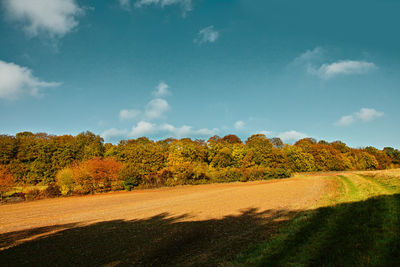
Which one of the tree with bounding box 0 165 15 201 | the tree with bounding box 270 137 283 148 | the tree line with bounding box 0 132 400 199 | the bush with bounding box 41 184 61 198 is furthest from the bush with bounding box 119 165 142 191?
the tree with bounding box 270 137 283 148

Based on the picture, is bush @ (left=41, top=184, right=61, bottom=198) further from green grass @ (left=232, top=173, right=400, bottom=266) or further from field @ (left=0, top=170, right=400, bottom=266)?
green grass @ (left=232, top=173, right=400, bottom=266)

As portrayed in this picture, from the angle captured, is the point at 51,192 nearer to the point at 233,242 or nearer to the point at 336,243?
the point at 233,242

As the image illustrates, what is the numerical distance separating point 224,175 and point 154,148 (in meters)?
22.2

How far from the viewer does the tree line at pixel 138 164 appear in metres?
48.3

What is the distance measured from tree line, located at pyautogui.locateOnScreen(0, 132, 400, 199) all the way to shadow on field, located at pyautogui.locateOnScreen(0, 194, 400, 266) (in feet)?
115

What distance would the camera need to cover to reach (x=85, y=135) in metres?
90.0

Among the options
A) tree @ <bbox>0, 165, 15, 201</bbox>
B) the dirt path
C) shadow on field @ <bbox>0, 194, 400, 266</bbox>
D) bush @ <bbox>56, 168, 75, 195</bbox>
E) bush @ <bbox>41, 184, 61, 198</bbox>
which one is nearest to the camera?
shadow on field @ <bbox>0, 194, 400, 266</bbox>

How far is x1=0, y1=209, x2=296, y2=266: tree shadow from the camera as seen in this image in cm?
906

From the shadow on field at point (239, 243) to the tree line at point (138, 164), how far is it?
34937 millimetres

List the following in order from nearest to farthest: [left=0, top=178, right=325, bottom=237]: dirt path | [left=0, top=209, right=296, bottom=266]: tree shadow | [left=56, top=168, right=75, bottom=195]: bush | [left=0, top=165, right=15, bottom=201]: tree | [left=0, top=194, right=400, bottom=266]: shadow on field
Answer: [left=0, top=194, right=400, bottom=266]: shadow on field < [left=0, top=209, right=296, bottom=266]: tree shadow < [left=0, top=178, right=325, bottom=237]: dirt path < [left=0, top=165, right=15, bottom=201]: tree < [left=56, top=168, right=75, bottom=195]: bush

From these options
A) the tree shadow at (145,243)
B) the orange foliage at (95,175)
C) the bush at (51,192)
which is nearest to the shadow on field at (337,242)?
the tree shadow at (145,243)

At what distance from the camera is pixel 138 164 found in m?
58.1

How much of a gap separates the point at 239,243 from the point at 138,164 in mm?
51851

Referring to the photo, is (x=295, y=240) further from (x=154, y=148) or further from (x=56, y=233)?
(x=154, y=148)
